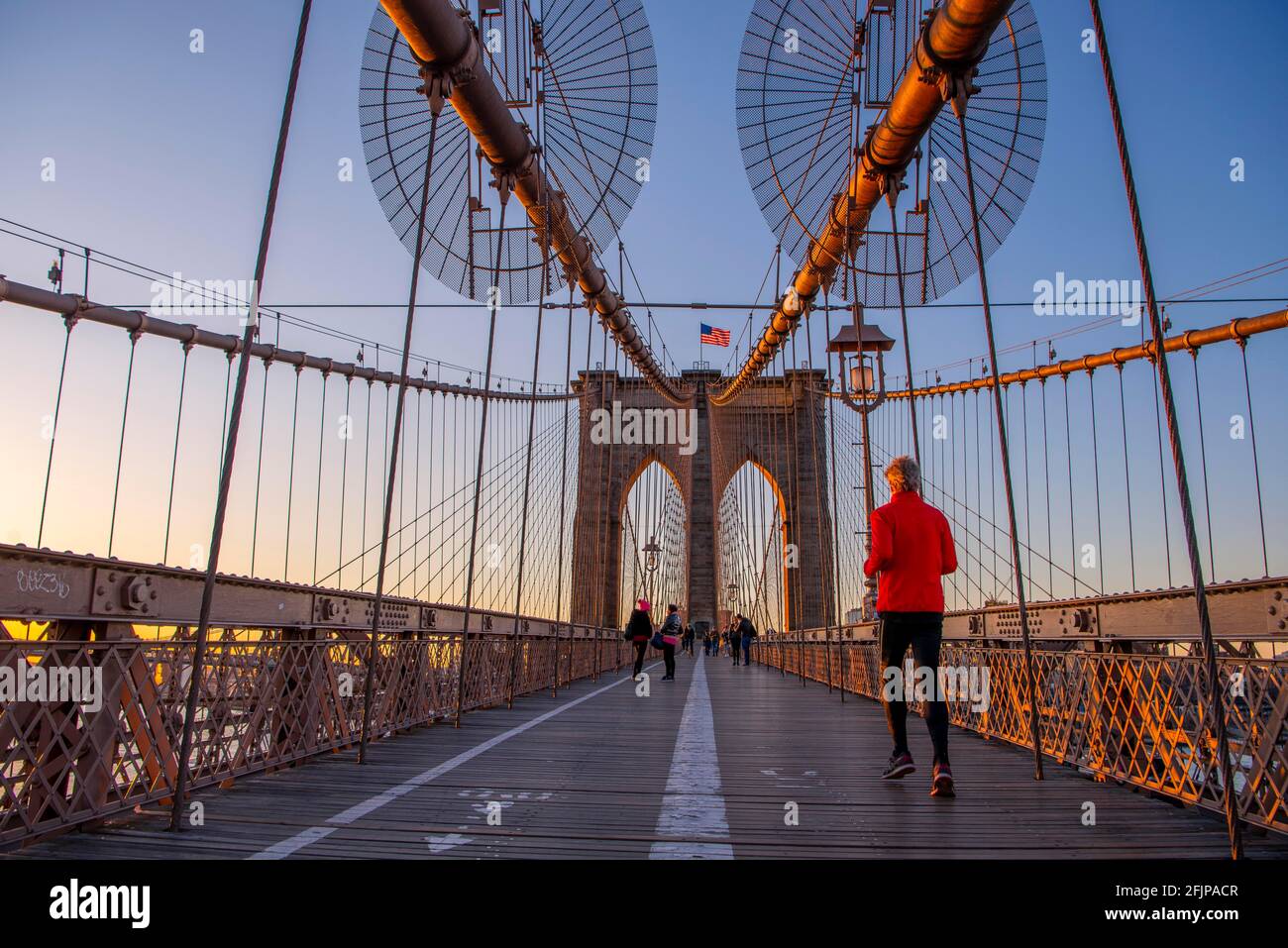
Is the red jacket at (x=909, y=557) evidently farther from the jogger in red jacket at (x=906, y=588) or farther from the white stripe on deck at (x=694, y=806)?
the white stripe on deck at (x=694, y=806)

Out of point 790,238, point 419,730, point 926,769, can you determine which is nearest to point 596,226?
point 790,238

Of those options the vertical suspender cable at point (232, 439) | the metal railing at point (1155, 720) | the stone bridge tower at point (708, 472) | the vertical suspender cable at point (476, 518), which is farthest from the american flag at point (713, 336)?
the vertical suspender cable at point (232, 439)

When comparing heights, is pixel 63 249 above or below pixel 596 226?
below

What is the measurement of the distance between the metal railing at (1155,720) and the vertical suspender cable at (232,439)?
370cm

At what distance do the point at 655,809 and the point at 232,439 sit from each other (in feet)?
7.71

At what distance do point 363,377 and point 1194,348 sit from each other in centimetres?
1361

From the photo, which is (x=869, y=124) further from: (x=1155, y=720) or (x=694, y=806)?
(x=694, y=806)

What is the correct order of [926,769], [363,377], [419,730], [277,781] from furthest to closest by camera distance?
[363,377]
[419,730]
[926,769]
[277,781]

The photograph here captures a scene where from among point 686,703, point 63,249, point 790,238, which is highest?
point 790,238

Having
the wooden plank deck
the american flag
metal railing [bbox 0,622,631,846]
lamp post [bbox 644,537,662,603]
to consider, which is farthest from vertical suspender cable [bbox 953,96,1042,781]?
lamp post [bbox 644,537,662,603]

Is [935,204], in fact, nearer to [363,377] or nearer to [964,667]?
[964,667]

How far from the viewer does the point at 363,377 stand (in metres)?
15.8

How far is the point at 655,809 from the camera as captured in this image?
370 cm

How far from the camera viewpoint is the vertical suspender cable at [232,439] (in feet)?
11.3
